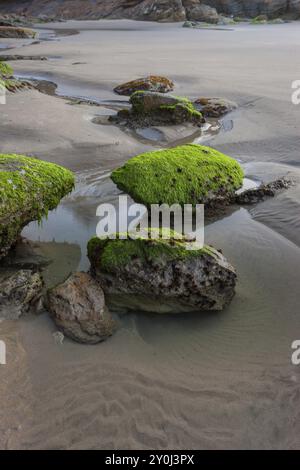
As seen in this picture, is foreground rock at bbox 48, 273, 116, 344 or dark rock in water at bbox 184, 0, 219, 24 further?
dark rock in water at bbox 184, 0, 219, 24

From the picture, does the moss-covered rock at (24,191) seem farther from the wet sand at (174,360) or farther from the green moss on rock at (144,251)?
the green moss on rock at (144,251)

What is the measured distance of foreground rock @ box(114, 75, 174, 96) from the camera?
471 inches

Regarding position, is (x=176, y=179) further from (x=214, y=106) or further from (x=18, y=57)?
(x=18, y=57)

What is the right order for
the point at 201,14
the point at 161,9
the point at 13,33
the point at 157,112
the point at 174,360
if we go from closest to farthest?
the point at 174,360 → the point at 157,112 → the point at 13,33 → the point at 201,14 → the point at 161,9

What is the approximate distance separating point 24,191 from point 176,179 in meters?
2.07

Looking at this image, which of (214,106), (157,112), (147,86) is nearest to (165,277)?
(157,112)

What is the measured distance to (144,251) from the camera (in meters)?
4.18

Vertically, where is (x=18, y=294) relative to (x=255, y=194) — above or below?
below

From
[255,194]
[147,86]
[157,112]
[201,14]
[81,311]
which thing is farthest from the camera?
[201,14]

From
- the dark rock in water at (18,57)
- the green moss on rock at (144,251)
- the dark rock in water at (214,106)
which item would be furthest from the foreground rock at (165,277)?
the dark rock in water at (18,57)

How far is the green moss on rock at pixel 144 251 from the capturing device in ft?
13.5

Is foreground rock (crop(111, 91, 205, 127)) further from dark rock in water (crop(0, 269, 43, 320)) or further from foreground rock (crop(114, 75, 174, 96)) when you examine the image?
dark rock in water (crop(0, 269, 43, 320))

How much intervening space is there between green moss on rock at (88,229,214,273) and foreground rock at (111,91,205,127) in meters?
5.61

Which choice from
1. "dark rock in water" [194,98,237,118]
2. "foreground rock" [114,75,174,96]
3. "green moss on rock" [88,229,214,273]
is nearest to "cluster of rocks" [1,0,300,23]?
"foreground rock" [114,75,174,96]
